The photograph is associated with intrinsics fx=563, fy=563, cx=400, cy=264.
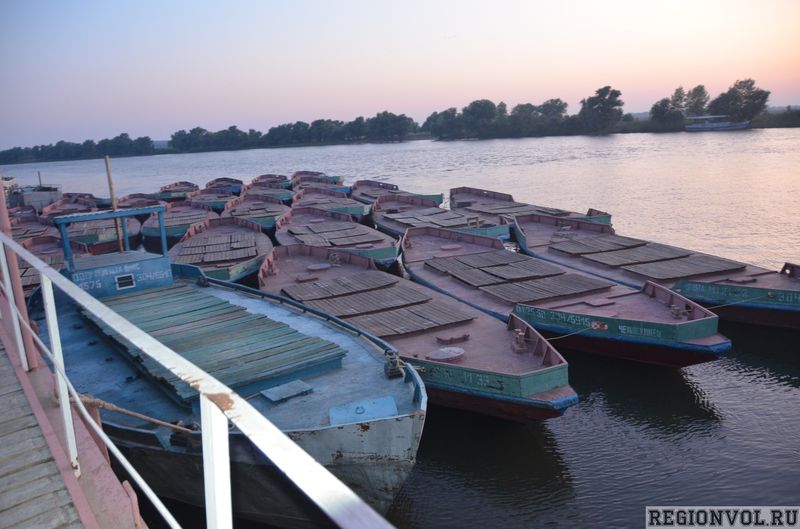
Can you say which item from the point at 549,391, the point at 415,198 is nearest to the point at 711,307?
the point at 549,391

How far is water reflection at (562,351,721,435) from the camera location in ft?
59.0

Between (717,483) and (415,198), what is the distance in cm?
3801

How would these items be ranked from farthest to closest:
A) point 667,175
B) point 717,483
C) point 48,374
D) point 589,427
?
point 667,175 → point 589,427 → point 717,483 → point 48,374

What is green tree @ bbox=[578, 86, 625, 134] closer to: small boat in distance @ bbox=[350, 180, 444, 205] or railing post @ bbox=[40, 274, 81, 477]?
small boat in distance @ bbox=[350, 180, 444, 205]

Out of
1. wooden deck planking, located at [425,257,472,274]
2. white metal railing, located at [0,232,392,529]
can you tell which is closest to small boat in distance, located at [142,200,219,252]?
wooden deck planking, located at [425,257,472,274]

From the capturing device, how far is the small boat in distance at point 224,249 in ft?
90.8

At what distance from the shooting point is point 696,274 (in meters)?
24.8

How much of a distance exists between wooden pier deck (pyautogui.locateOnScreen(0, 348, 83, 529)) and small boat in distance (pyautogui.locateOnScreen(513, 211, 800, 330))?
22.0 meters

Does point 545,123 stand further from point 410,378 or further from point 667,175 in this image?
point 410,378

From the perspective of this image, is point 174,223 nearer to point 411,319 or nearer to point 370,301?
point 370,301

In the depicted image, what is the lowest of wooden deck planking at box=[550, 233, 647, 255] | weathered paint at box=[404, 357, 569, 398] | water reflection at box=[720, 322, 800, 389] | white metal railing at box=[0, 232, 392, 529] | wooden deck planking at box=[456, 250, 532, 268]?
water reflection at box=[720, 322, 800, 389]

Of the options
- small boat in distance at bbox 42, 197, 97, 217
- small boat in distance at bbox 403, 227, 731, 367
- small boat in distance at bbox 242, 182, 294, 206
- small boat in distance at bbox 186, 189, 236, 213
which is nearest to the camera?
small boat in distance at bbox 403, 227, 731, 367

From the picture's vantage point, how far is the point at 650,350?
62.7 feet

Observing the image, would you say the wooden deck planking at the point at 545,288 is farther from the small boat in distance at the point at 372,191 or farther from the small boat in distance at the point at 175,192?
the small boat in distance at the point at 175,192
